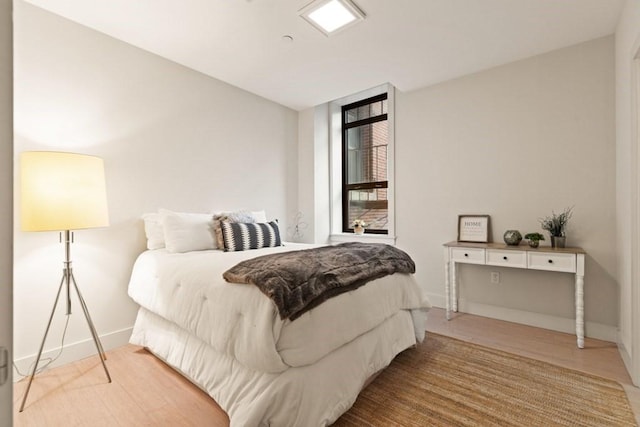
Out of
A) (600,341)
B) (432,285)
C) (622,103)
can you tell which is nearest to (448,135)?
(622,103)

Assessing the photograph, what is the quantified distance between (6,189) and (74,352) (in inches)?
101

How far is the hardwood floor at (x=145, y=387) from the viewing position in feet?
5.22

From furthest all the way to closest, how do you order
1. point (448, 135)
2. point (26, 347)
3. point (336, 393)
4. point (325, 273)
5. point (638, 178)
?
1. point (448, 135)
2. point (26, 347)
3. point (638, 178)
4. point (325, 273)
5. point (336, 393)

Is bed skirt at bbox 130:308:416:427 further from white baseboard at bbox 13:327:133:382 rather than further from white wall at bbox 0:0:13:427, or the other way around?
white wall at bbox 0:0:13:427

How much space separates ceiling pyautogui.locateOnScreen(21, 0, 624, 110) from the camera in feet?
7.17

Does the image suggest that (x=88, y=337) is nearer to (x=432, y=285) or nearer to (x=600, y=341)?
(x=432, y=285)

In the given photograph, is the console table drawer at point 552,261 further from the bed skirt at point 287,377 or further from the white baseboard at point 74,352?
the white baseboard at point 74,352

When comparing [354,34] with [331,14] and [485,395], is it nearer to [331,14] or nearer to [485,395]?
[331,14]

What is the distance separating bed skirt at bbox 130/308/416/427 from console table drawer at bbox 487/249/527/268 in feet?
3.93

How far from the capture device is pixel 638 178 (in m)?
1.85

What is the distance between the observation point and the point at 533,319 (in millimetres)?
2840

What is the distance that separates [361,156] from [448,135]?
143 centimetres

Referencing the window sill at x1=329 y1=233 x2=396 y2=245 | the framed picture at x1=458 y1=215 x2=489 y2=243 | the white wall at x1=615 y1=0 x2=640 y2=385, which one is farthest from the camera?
the window sill at x1=329 y1=233 x2=396 y2=245

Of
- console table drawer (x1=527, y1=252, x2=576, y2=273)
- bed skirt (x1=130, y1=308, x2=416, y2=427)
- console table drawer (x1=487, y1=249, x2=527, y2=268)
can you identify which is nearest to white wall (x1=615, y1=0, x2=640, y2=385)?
console table drawer (x1=527, y1=252, x2=576, y2=273)
